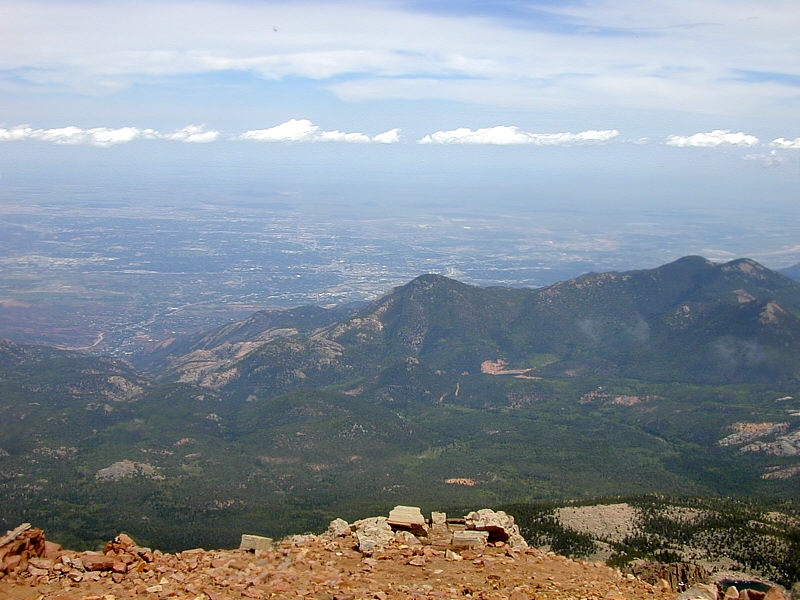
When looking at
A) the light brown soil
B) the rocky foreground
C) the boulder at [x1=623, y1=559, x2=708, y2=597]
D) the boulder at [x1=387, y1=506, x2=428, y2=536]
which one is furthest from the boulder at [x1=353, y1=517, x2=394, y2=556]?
the boulder at [x1=623, y1=559, x2=708, y2=597]

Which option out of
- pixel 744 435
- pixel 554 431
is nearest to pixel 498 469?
pixel 554 431

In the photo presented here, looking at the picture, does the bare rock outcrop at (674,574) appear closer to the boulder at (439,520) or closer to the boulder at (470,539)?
the boulder at (470,539)

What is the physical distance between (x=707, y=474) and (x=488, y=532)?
12173cm

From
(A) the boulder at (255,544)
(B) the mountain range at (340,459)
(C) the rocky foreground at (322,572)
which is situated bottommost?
(B) the mountain range at (340,459)

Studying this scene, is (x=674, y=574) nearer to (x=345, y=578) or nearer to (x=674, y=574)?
(x=674, y=574)

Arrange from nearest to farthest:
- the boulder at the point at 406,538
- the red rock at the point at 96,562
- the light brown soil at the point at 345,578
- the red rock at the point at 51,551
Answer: the light brown soil at the point at 345,578 → the red rock at the point at 96,562 → the red rock at the point at 51,551 → the boulder at the point at 406,538

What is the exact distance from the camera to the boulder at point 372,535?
38.0 metres

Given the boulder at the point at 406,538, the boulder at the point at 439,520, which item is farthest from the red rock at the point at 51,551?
the boulder at the point at 439,520

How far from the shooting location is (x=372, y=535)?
40.3 metres

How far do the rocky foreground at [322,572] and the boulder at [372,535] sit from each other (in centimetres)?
7

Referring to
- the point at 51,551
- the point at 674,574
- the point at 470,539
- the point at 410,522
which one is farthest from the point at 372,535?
the point at 674,574

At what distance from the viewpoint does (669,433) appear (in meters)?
175

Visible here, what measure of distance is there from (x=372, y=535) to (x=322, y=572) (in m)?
7.44

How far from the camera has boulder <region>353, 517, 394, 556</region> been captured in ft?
125
